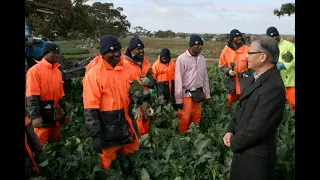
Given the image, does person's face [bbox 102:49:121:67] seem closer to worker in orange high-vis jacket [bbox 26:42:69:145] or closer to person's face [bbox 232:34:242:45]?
worker in orange high-vis jacket [bbox 26:42:69:145]

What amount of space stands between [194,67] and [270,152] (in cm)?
330

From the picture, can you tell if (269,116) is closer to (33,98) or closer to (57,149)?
(57,149)

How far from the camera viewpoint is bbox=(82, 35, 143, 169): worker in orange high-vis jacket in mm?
3631

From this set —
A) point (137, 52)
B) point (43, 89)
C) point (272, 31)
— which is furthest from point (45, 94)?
point (272, 31)

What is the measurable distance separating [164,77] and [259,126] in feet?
15.3

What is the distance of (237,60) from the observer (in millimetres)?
6773

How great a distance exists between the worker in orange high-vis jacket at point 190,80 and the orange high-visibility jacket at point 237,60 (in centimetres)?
92

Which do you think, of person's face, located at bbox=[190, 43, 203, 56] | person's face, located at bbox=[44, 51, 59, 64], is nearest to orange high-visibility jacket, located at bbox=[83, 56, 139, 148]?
person's face, located at bbox=[44, 51, 59, 64]

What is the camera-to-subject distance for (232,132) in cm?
324

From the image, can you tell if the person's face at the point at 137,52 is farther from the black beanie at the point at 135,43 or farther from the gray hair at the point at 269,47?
the gray hair at the point at 269,47

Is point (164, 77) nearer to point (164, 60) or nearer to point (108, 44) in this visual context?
point (164, 60)

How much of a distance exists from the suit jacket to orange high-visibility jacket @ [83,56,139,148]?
1397 millimetres

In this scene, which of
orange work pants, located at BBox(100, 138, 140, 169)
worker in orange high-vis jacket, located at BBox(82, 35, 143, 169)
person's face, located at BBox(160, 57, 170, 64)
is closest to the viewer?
worker in orange high-vis jacket, located at BBox(82, 35, 143, 169)
